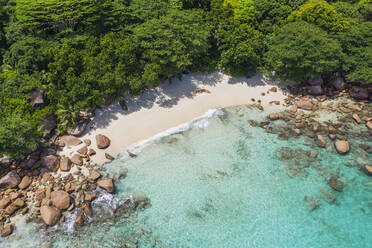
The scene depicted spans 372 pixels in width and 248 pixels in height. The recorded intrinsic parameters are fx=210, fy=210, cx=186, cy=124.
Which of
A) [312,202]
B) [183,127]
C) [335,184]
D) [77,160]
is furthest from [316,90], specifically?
[77,160]

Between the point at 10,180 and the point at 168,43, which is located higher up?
the point at 168,43

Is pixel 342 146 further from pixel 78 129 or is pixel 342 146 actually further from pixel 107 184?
pixel 78 129

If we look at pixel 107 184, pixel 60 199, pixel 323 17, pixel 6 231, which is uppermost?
pixel 323 17

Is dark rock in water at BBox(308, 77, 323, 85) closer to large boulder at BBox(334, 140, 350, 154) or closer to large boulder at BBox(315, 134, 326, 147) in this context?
large boulder at BBox(315, 134, 326, 147)

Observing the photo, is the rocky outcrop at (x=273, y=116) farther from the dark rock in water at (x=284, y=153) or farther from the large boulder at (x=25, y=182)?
the large boulder at (x=25, y=182)

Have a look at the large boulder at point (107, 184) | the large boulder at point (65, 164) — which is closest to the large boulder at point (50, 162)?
the large boulder at point (65, 164)

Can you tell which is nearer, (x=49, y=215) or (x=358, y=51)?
(x=49, y=215)

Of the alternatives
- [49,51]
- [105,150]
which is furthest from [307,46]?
[49,51]
